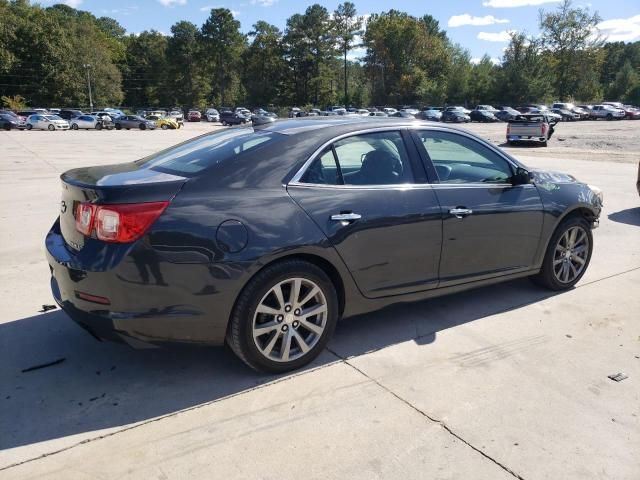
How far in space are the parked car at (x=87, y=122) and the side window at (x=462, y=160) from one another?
50953 mm

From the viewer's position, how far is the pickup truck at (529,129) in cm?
2588

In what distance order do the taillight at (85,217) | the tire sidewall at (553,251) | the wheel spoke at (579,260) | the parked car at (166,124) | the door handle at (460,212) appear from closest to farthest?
the taillight at (85,217) < the door handle at (460,212) < the tire sidewall at (553,251) < the wheel spoke at (579,260) < the parked car at (166,124)

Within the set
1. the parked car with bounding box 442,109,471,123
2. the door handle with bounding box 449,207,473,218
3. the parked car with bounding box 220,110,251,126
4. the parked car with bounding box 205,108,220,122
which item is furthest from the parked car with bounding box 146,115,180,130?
the door handle with bounding box 449,207,473,218

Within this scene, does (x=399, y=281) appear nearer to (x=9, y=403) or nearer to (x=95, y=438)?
(x=95, y=438)

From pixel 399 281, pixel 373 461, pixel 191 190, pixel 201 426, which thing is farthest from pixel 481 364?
pixel 191 190

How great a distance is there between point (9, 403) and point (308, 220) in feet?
6.70

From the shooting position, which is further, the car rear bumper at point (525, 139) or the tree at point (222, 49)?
the tree at point (222, 49)

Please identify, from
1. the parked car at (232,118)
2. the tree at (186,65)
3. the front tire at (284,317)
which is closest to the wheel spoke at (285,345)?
the front tire at (284,317)

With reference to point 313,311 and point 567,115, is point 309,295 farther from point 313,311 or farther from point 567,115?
point 567,115

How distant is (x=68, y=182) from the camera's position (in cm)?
348

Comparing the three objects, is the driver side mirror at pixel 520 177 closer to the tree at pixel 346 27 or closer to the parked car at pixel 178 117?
the parked car at pixel 178 117

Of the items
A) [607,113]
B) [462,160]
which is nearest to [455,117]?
[607,113]

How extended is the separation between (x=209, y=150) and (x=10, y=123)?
160 ft

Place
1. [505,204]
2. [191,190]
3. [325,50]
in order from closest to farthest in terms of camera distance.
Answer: [191,190], [505,204], [325,50]
